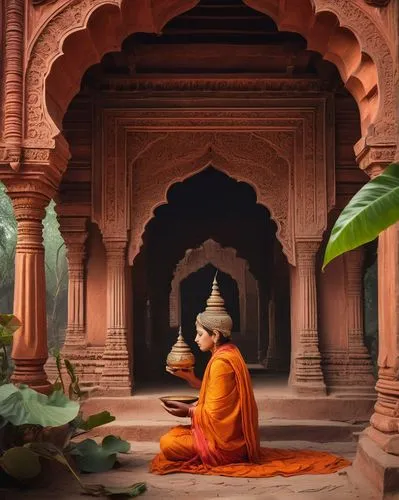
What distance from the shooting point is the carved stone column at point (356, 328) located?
9422 millimetres

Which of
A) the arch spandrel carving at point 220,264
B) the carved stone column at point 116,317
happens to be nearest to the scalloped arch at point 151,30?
the carved stone column at point 116,317

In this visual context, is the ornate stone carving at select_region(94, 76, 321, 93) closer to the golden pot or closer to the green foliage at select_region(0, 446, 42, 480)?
the golden pot

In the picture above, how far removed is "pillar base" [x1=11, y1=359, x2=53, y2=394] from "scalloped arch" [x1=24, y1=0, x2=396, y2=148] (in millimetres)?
2041

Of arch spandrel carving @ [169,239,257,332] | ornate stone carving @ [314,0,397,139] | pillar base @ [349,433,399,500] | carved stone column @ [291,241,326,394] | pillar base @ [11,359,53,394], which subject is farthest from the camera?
arch spandrel carving @ [169,239,257,332]

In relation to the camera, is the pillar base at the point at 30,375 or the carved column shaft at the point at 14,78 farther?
the pillar base at the point at 30,375

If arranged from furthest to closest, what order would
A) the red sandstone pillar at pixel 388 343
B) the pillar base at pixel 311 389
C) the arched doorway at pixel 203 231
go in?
the arched doorway at pixel 203 231
the pillar base at pixel 311 389
the red sandstone pillar at pixel 388 343

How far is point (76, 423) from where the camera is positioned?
661 centimetres

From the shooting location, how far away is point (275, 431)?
27.1 feet

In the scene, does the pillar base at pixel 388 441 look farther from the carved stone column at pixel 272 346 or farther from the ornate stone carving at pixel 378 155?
the carved stone column at pixel 272 346

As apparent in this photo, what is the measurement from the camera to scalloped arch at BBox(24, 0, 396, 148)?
6270mm

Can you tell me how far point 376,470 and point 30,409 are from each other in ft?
9.08

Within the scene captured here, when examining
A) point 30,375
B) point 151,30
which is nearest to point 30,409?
point 30,375

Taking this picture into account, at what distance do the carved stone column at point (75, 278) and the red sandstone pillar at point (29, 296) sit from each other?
304 centimetres

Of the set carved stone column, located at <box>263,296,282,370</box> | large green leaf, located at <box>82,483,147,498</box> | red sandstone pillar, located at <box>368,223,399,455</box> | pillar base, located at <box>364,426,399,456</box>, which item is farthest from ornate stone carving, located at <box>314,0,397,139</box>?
carved stone column, located at <box>263,296,282,370</box>
